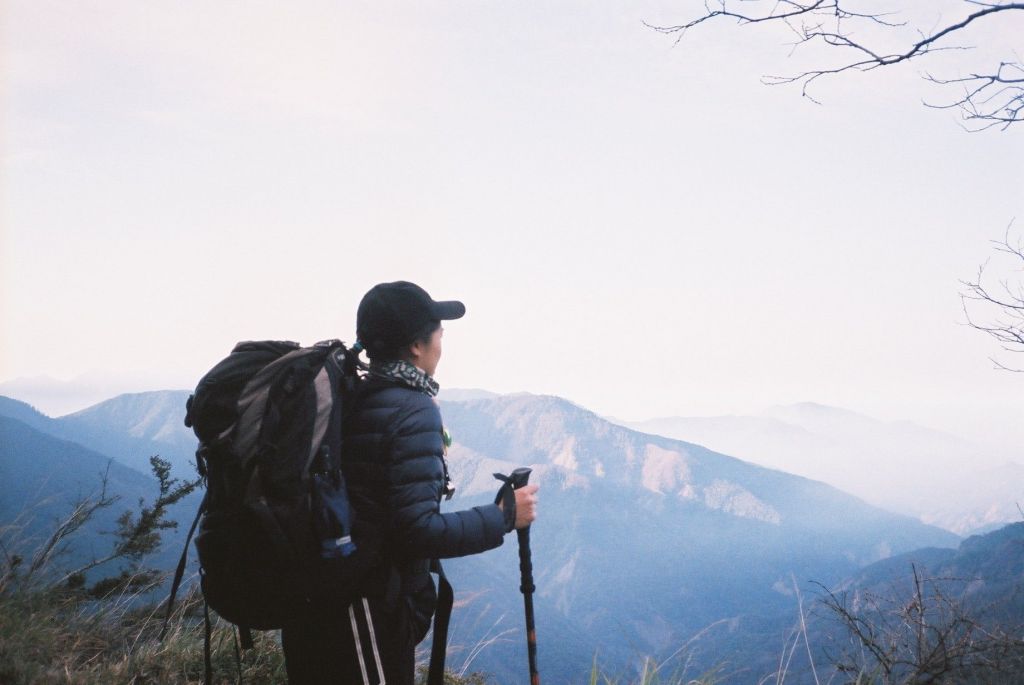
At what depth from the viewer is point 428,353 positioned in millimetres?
2375

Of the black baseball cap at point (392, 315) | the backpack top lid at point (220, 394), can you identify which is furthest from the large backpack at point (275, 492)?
the black baseball cap at point (392, 315)

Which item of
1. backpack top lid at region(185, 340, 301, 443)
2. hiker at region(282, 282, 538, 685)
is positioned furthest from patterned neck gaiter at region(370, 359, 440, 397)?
backpack top lid at region(185, 340, 301, 443)

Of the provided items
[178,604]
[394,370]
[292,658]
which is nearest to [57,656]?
Answer: [178,604]

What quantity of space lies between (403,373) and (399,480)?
364 mm

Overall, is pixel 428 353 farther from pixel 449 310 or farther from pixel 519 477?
pixel 519 477

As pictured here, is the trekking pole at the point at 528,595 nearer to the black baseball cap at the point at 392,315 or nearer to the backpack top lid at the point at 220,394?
the black baseball cap at the point at 392,315

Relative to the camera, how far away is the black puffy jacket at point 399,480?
82.1 inches

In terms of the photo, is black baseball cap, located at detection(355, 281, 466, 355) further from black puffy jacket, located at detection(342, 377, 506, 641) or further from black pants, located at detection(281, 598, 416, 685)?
black pants, located at detection(281, 598, 416, 685)

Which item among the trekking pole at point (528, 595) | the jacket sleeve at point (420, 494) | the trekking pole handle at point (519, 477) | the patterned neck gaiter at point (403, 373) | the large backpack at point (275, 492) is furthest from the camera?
the trekking pole at point (528, 595)

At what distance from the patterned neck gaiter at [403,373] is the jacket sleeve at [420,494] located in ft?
0.29

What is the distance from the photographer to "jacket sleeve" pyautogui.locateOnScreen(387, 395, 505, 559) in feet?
6.81

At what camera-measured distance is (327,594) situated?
1.99 m

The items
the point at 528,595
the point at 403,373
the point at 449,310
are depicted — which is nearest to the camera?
the point at 403,373

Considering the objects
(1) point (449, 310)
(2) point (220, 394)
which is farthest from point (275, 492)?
(1) point (449, 310)
